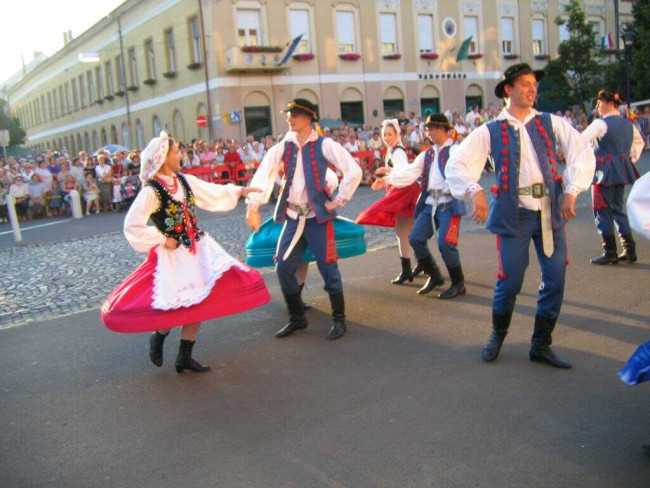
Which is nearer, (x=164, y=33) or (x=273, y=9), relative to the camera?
(x=273, y=9)

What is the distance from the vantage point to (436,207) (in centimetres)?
676

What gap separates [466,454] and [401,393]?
2.88ft

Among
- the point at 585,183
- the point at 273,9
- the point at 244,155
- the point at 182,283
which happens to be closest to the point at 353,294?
the point at 182,283

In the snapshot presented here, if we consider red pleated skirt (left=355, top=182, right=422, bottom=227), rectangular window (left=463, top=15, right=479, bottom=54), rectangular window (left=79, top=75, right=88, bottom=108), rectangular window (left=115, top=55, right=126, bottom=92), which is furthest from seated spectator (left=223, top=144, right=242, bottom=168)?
rectangular window (left=79, top=75, right=88, bottom=108)

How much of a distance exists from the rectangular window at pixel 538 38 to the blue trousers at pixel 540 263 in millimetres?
36015

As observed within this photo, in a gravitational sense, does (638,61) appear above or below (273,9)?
below

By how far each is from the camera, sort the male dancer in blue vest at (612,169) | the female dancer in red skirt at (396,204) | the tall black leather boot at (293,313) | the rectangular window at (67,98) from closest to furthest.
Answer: the tall black leather boot at (293,313) → the female dancer in red skirt at (396,204) → the male dancer in blue vest at (612,169) → the rectangular window at (67,98)

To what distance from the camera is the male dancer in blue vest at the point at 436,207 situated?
21.8ft

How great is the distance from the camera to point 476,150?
15.0 ft

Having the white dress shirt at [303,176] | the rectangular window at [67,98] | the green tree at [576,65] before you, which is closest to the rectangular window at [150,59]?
the rectangular window at [67,98]

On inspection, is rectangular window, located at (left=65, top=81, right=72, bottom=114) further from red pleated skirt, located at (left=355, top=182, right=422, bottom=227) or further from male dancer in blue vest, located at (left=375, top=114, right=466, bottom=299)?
male dancer in blue vest, located at (left=375, top=114, right=466, bottom=299)

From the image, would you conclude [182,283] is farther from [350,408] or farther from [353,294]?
[353,294]

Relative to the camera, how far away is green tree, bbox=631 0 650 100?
3147cm

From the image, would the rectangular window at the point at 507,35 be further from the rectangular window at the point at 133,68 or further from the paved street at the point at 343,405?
the paved street at the point at 343,405
